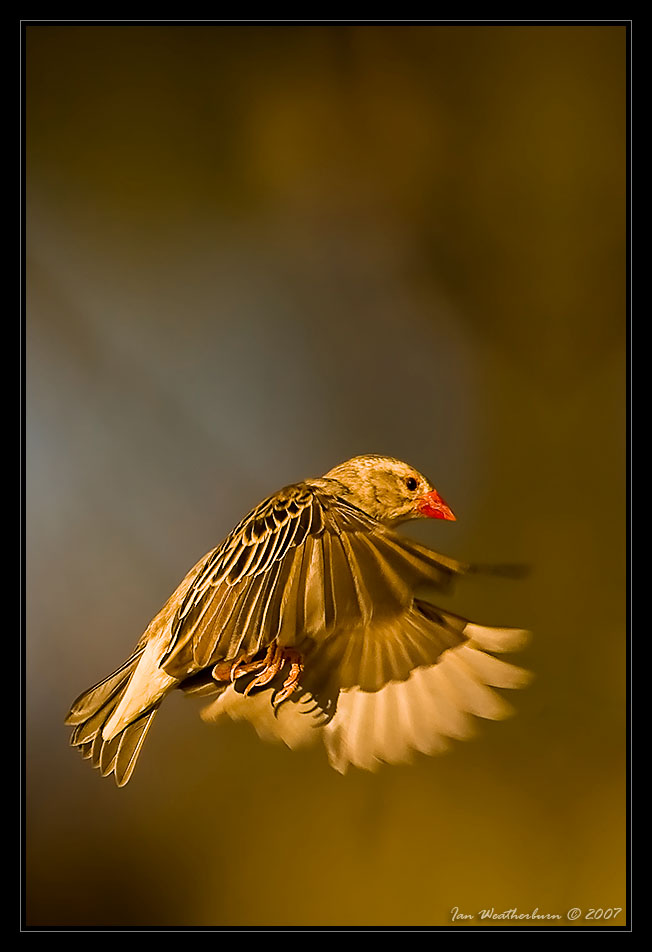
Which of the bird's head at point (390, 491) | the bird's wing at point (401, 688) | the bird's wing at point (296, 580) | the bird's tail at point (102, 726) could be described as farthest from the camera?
the bird's head at point (390, 491)

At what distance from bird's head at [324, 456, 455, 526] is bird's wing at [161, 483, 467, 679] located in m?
0.23

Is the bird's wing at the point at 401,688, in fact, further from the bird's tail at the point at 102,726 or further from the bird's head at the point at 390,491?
the bird's head at the point at 390,491

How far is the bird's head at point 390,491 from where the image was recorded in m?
1.28

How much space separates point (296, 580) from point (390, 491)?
0.42m

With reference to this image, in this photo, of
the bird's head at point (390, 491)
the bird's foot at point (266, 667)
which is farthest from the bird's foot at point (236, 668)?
the bird's head at point (390, 491)

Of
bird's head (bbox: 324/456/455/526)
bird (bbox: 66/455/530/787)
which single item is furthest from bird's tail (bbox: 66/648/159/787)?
bird's head (bbox: 324/456/455/526)

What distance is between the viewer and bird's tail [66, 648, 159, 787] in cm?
110

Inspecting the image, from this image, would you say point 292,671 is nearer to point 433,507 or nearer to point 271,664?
point 271,664

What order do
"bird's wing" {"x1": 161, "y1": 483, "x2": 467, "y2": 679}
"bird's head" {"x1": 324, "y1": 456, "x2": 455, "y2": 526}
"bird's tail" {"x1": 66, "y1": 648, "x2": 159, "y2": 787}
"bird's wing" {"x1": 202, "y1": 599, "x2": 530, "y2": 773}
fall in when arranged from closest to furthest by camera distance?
"bird's wing" {"x1": 161, "y1": 483, "x2": 467, "y2": 679} → "bird's wing" {"x1": 202, "y1": 599, "x2": 530, "y2": 773} → "bird's tail" {"x1": 66, "y1": 648, "x2": 159, "y2": 787} → "bird's head" {"x1": 324, "y1": 456, "x2": 455, "y2": 526}

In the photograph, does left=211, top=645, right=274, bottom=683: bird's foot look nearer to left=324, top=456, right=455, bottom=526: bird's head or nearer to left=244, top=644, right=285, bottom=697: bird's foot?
left=244, top=644, right=285, bottom=697: bird's foot

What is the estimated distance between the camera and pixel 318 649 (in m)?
1.01

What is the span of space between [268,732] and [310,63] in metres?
1.45

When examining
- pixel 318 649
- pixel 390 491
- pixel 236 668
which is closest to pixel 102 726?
pixel 236 668

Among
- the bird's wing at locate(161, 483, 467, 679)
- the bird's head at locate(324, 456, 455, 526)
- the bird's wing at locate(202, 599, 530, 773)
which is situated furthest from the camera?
the bird's head at locate(324, 456, 455, 526)
